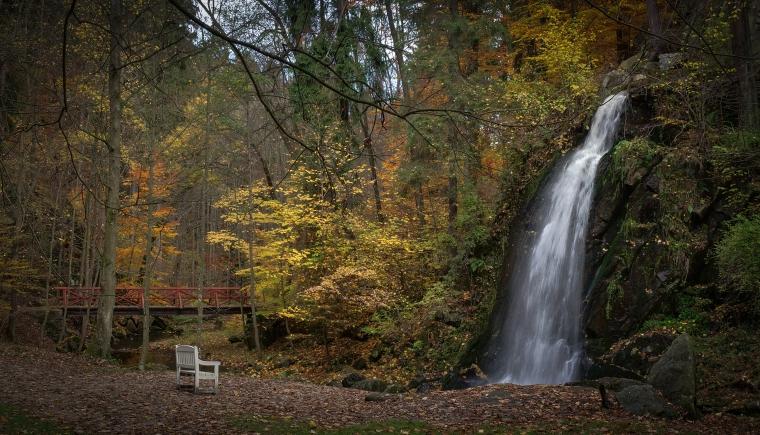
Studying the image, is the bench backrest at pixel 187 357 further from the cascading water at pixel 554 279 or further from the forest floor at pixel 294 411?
the cascading water at pixel 554 279

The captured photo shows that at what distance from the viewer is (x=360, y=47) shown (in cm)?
704

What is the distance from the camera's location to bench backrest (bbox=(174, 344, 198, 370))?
8922mm

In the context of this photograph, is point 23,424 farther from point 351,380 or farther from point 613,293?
point 613,293

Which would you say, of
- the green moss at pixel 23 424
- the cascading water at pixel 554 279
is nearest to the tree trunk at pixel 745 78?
the cascading water at pixel 554 279

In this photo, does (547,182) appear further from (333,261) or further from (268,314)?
(268,314)

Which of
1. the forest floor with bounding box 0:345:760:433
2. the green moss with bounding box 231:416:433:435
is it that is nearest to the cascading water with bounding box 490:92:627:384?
the forest floor with bounding box 0:345:760:433

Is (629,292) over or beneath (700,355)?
over

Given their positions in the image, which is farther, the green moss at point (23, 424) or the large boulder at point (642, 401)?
the large boulder at point (642, 401)

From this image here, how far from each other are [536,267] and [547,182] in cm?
245

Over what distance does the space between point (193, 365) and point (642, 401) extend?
672 cm

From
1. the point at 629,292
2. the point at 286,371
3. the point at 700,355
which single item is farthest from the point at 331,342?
the point at 700,355

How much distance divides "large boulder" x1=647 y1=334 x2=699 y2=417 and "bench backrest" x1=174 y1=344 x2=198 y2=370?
22.5ft

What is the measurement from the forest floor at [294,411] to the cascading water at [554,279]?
5.29 feet

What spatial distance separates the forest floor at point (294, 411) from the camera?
6.09 meters
